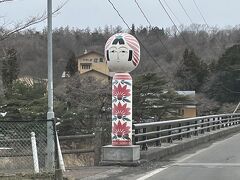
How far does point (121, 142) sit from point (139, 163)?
75cm

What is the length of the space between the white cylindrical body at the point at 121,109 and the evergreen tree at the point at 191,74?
68.4 metres

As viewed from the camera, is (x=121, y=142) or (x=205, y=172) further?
(x=121, y=142)

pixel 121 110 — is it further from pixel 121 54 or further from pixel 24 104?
pixel 24 104

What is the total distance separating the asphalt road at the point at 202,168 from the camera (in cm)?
1044

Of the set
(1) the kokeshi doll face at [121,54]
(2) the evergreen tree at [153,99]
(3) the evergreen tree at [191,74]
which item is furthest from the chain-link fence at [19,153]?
(3) the evergreen tree at [191,74]

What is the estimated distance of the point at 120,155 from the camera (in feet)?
40.1

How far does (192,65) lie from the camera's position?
83.3 m

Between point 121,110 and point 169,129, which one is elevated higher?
point 121,110

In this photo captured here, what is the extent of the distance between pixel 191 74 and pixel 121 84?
243 ft

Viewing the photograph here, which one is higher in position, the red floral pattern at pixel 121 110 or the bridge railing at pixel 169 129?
the red floral pattern at pixel 121 110

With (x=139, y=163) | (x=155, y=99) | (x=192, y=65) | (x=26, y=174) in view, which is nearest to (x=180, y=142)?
(x=139, y=163)

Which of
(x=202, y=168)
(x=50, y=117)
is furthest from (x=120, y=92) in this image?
(x=202, y=168)

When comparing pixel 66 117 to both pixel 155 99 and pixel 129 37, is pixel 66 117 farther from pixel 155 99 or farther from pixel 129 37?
pixel 129 37

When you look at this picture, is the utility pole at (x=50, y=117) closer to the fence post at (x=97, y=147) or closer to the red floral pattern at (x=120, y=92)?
the fence post at (x=97, y=147)
